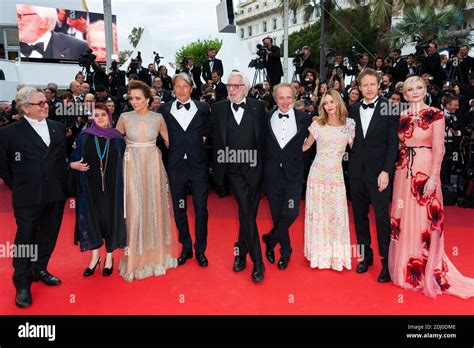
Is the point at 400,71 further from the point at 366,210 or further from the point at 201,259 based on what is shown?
the point at 201,259

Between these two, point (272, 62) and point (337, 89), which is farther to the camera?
point (272, 62)

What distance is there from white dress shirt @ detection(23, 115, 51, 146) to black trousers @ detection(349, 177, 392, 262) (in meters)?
2.58

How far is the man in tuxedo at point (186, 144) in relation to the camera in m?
3.93

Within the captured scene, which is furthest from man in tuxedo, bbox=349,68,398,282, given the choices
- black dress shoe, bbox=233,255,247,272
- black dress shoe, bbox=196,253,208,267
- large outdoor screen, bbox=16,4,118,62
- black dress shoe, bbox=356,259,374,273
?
large outdoor screen, bbox=16,4,118,62

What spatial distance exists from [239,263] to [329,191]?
1.07 meters

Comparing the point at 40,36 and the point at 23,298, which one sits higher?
the point at 40,36

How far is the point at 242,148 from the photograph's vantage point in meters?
3.75

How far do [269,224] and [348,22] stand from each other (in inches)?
792

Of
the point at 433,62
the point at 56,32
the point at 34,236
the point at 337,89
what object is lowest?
the point at 34,236

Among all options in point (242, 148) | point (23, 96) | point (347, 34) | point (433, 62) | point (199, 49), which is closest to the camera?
point (23, 96)

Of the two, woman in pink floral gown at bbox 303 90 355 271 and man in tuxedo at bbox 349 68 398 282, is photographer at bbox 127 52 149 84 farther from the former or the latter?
man in tuxedo at bbox 349 68 398 282

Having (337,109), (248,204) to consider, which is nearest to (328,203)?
(248,204)

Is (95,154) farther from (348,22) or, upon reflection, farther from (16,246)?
(348,22)
